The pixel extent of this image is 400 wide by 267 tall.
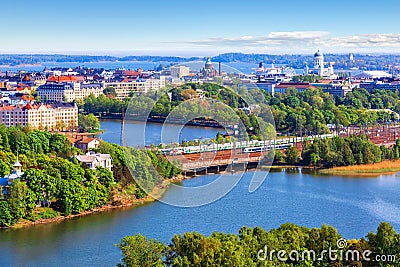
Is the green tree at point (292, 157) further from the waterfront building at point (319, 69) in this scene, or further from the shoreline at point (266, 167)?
the waterfront building at point (319, 69)

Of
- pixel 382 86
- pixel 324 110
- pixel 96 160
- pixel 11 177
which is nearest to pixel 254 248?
pixel 11 177

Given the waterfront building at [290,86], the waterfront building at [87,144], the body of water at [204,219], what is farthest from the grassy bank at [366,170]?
the waterfront building at [290,86]

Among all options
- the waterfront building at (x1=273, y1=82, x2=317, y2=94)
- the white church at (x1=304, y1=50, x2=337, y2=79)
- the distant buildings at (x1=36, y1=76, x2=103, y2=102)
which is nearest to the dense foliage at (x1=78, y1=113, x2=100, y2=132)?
the distant buildings at (x1=36, y1=76, x2=103, y2=102)

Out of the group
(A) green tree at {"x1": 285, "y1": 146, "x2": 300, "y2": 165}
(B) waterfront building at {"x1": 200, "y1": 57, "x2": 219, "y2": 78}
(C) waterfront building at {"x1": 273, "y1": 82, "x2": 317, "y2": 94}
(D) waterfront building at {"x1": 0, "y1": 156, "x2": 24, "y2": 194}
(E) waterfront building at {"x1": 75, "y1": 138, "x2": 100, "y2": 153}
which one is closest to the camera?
(B) waterfront building at {"x1": 200, "y1": 57, "x2": 219, "y2": 78}

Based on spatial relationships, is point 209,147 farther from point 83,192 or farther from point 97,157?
point 83,192

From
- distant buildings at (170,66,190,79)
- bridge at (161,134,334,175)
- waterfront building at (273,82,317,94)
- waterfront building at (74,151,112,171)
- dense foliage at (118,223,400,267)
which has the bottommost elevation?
waterfront building at (273,82,317,94)

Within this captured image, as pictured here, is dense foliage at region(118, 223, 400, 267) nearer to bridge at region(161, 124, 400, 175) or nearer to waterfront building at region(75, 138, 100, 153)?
bridge at region(161, 124, 400, 175)

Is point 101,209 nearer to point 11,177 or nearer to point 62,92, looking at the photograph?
point 11,177
